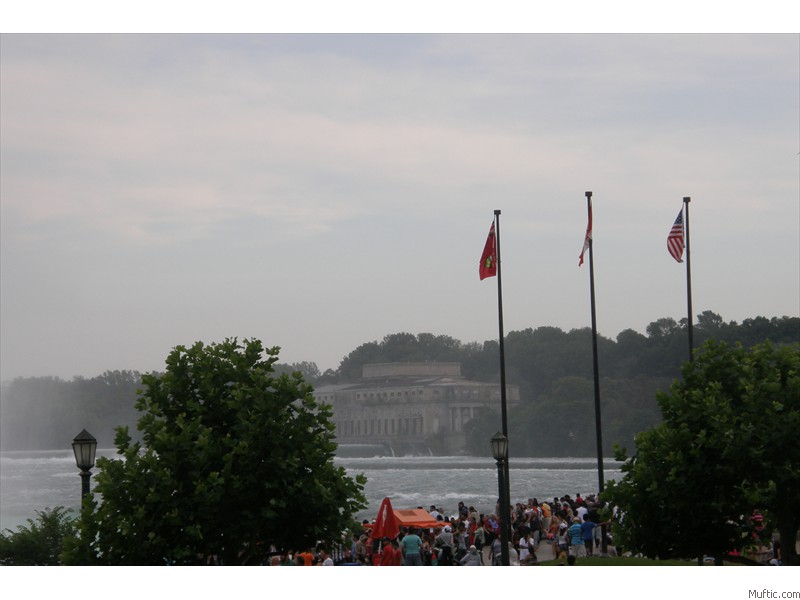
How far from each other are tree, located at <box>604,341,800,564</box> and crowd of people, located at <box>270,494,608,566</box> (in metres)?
4.23

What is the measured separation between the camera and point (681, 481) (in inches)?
699

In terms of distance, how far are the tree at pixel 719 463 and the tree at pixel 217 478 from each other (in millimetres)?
4140

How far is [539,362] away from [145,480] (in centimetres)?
15573

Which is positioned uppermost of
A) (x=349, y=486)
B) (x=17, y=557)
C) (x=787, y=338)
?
(x=787, y=338)

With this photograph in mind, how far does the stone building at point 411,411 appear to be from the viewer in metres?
182

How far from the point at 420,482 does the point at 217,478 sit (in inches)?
4136

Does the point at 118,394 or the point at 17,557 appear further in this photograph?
the point at 118,394

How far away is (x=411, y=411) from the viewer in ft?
608

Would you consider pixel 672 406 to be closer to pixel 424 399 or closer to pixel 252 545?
pixel 252 545

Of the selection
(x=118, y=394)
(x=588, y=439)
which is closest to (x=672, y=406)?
(x=588, y=439)

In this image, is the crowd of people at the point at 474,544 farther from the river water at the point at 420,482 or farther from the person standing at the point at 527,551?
the river water at the point at 420,482

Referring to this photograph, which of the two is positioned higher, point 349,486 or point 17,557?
point 349,486

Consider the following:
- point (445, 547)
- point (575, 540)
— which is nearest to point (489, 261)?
point (575, 540)

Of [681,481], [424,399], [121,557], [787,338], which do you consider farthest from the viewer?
[424,399]
